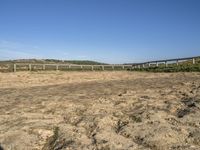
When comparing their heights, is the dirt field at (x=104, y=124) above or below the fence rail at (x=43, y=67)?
below

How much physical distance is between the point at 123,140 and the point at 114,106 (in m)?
3.54

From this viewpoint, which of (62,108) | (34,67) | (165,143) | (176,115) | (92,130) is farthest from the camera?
(34,67)

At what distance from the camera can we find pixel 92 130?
7328 mm

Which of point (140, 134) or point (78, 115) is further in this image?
point (78, 115)

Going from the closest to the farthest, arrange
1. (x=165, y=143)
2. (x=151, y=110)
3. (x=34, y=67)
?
(x=165, y=143), (x=151, y=110), (x=34, y=67)

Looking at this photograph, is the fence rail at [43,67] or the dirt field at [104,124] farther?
the fence rail at [43,67]

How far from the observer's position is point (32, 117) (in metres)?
8.78

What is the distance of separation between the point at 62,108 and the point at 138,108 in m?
2.10

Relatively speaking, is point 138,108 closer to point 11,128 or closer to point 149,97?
point 149,97

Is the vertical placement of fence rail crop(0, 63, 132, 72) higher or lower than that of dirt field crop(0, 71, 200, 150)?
higher

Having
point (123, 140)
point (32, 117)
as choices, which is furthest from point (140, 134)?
point (32, 117)

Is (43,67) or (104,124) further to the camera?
Result: (43,67)

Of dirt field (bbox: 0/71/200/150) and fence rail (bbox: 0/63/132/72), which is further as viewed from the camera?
fence rail (bbox: 0/63/132/72)

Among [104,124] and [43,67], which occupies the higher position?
[43,67]
